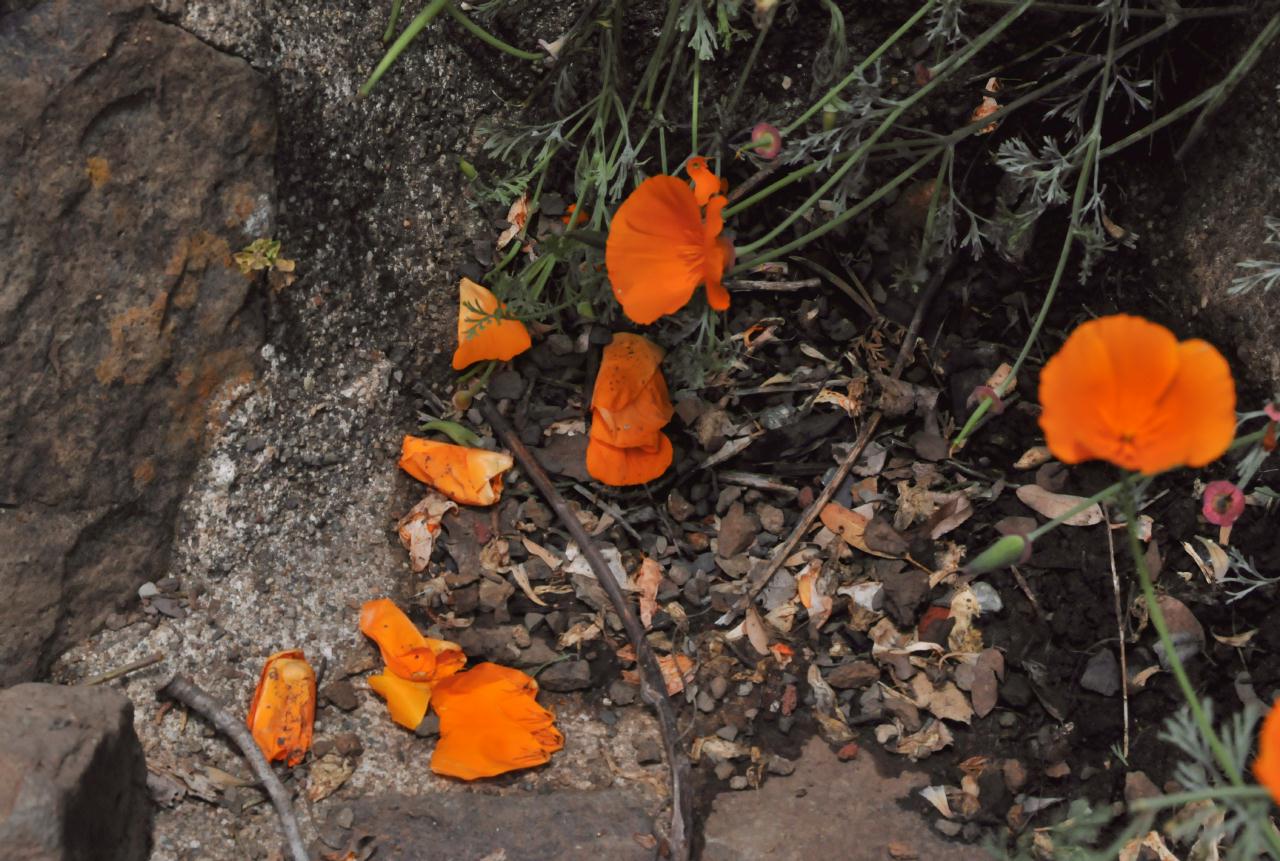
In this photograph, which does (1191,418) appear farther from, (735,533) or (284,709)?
(284,709)

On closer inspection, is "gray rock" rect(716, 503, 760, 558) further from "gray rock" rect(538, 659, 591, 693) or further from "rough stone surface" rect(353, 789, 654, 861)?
Result: "rough stone surface" rect(353, 789, 654, 861)

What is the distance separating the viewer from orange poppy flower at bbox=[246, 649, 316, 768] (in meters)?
2.24

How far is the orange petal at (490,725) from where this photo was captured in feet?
7.44

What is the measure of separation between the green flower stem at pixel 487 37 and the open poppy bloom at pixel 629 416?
0.61 meters

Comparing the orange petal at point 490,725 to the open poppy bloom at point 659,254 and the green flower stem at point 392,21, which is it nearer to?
the open poppy bloom at point 659,254

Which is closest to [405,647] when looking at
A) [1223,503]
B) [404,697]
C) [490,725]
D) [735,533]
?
[404,697]

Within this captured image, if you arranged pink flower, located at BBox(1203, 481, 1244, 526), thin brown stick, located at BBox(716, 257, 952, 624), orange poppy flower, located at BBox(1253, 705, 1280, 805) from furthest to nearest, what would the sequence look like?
1. thin brown stick, located at BBox(716, 257, 952, 624)
2. pink flower, located at BBox(1203, 481, 1244, 526)
3. orange poppy flower, located at BBox(1253, 705, 1280, 805)

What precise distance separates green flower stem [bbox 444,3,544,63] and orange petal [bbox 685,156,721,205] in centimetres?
40

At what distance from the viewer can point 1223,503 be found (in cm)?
200

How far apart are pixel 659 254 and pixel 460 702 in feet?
3.11

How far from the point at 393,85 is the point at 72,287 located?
0.77 meters

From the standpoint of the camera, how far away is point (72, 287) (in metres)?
2.14

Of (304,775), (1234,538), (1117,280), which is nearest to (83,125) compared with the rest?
(304,775)

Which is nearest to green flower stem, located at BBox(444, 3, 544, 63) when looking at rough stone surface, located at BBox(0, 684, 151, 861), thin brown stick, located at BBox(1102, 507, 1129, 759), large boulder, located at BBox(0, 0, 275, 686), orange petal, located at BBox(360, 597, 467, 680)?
large boulder, located at BBox(0, 0, 275, 686)
